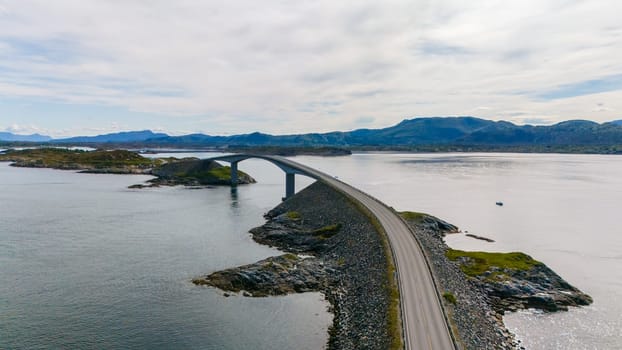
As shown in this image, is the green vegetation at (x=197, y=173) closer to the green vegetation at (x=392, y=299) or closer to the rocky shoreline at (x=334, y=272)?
the rocky shoreline at (x=334, y=272)

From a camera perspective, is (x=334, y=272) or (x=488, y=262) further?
(x=488, y=262)

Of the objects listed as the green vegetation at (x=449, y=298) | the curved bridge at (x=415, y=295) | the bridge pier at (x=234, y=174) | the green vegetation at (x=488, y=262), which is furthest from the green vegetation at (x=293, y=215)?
the bridge pier at (x=234, y=174)

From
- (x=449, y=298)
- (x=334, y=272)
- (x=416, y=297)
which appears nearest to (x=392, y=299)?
(x=416, y=297)

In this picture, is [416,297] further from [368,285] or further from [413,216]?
[413,216]

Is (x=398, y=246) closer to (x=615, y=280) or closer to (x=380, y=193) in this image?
(x=615, y=280)

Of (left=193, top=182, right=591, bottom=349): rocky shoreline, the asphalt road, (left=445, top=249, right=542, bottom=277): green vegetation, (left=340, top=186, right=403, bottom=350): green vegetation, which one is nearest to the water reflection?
(left=193, top=182, right=591, bottom=349): rocky shoreline

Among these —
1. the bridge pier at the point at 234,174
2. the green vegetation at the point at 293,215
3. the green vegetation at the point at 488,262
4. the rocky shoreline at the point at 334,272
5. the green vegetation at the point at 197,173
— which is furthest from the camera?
the green vegetation at the point at 197,173
